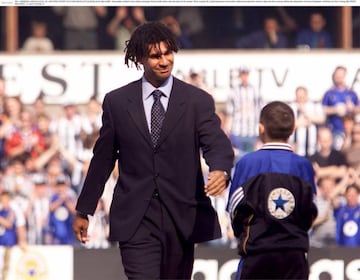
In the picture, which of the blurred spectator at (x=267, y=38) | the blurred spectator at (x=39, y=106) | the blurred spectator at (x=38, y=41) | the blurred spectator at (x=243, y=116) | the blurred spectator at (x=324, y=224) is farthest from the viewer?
the blurred spectator at (x=267, y=38)

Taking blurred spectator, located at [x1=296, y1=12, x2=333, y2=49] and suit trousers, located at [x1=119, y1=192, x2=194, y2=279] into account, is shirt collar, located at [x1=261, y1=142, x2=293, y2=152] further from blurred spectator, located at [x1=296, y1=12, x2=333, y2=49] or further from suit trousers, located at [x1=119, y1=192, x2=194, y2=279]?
blurred spectator, located at [x1=296, y1=12, x2=333, y2=49]

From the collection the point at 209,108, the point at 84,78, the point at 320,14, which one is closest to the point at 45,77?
the point at 84,78

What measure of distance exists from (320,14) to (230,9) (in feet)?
3.24

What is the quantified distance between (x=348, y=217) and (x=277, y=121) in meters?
6.56

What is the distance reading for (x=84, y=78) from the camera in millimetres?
13305

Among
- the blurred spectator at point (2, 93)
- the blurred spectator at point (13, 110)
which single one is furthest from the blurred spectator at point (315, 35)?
the blurred spectator at point (2, 93)

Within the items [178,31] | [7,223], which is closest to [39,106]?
[7,223]

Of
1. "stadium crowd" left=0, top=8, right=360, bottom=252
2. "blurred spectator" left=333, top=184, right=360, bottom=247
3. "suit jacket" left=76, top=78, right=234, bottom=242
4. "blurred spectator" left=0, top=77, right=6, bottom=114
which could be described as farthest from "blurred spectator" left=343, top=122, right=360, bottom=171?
"suit jacket" left=76, top=78, right=234, bottom=242

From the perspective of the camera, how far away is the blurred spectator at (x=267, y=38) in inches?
540

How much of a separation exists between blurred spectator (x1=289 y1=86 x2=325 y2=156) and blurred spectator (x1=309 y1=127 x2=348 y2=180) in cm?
6

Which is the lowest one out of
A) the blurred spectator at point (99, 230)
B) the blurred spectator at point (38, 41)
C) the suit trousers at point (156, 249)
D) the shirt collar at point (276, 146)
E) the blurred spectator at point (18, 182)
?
the blurred spectator at point (99, 230)

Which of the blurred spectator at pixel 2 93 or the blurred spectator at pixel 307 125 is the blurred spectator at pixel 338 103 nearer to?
the blurred spectator at pixel 307 125

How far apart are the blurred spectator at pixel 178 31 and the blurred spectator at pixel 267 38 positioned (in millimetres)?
550

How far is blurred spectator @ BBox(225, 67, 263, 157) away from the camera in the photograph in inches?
511
